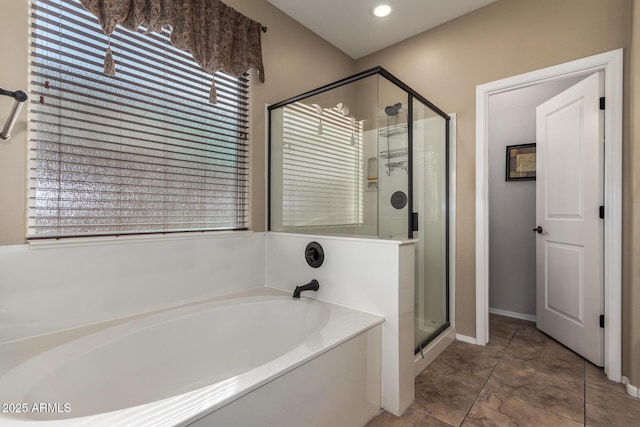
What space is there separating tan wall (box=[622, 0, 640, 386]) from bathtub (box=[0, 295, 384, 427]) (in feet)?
4.67

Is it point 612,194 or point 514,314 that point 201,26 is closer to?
point 612,194

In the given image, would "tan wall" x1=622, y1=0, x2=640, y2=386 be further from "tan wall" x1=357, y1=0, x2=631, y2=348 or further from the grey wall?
the grey wall

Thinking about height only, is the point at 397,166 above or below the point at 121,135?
below

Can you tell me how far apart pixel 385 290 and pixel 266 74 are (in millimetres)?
1806

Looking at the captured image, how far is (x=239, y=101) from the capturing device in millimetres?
2188

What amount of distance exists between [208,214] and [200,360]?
0.87m

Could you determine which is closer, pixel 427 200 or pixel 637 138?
pixel 637 138

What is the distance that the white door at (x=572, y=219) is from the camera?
2014 millimetres

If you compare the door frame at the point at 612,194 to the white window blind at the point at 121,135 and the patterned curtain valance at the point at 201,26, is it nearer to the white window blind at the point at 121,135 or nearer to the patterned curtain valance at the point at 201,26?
the patterned curtain valance at the point at 201,26

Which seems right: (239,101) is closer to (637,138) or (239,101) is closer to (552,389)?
(637,138)

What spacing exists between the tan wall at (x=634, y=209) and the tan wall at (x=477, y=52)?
0.46ft

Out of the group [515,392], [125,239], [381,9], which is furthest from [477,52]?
[125,239]

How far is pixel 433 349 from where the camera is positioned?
7.14ft

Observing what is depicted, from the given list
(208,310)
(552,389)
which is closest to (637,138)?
(552,389)
